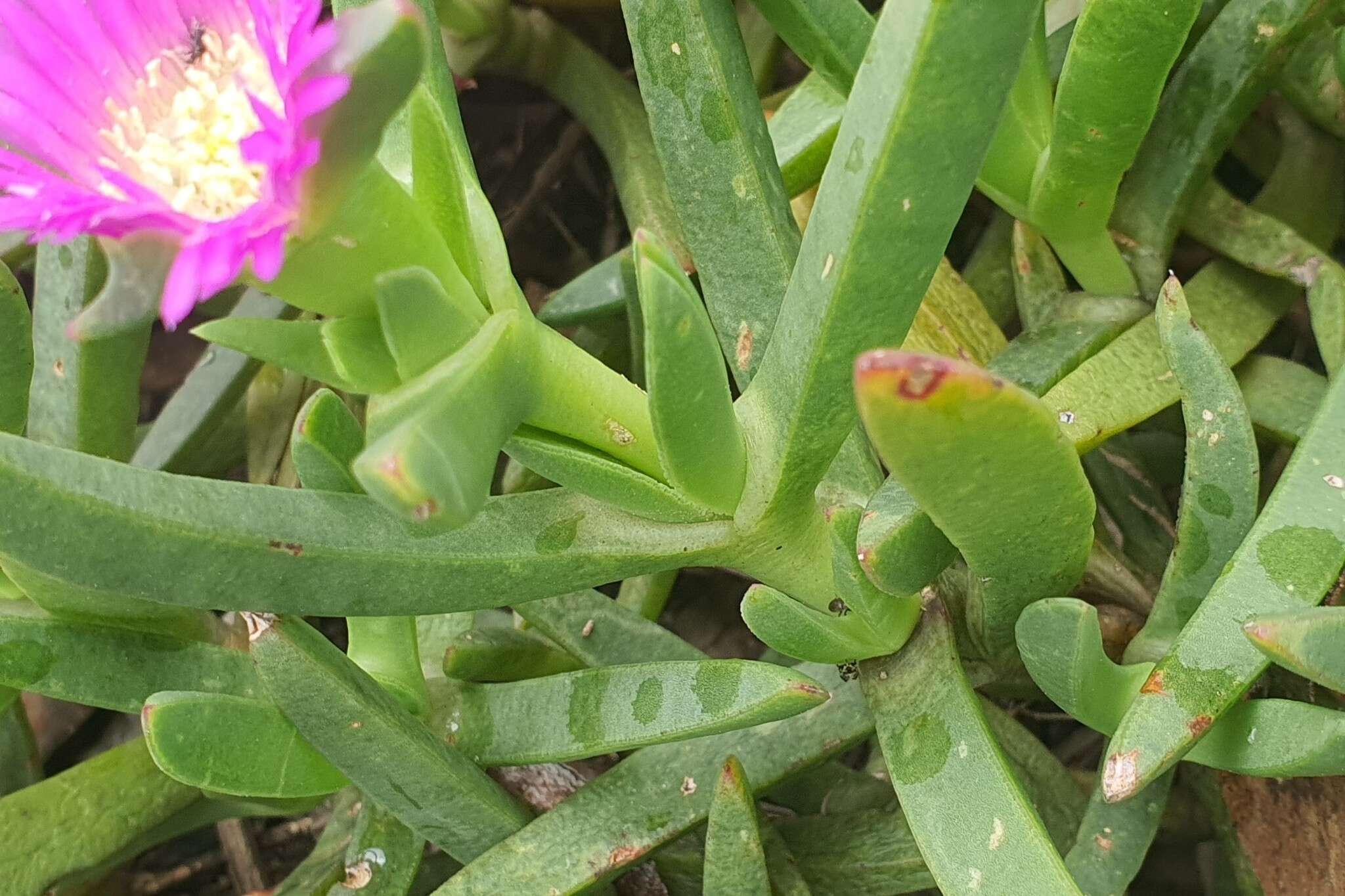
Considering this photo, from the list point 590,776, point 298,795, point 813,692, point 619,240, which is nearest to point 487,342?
point 813,692

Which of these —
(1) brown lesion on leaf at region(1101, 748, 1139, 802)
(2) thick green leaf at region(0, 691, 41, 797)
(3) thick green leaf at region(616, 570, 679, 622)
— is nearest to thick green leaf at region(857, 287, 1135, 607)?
(1) brown lesion on leaf at region(1101, 748, 1139, 802)

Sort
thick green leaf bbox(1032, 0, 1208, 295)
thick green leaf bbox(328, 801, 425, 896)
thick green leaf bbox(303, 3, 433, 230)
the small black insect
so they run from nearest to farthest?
thick green leaf bbox(303, 3, 433, 230), the small black insect, thick green leaf bbox(1032, 0, 1208, 295), thick green leaf bbox(328, 801, 425, 896)

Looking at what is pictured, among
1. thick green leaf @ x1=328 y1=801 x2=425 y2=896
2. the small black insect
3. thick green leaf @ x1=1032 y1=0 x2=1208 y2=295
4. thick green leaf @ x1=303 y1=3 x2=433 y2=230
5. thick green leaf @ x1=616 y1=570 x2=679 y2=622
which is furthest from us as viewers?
thick green leaf @ x1=616 y1=570 x2=679 y2=622

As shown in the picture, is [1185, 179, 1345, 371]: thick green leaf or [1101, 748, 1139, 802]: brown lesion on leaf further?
[1185, 179, 1345, 371]: thick green leaf

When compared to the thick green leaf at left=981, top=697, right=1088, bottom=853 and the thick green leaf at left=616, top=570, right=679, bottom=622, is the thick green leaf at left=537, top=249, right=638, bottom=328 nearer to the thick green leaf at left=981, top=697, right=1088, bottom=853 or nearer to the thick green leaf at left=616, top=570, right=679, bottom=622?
the thick green leaf at left=616, top=570, right=679, bottom=622

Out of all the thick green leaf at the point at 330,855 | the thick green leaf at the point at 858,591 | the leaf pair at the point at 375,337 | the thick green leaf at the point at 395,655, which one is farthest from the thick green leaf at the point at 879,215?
the thick green leaf at the point at 330,855

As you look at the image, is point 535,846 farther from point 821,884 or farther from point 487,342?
point 487,342

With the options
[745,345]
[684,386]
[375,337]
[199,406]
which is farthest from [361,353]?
[199,406]
